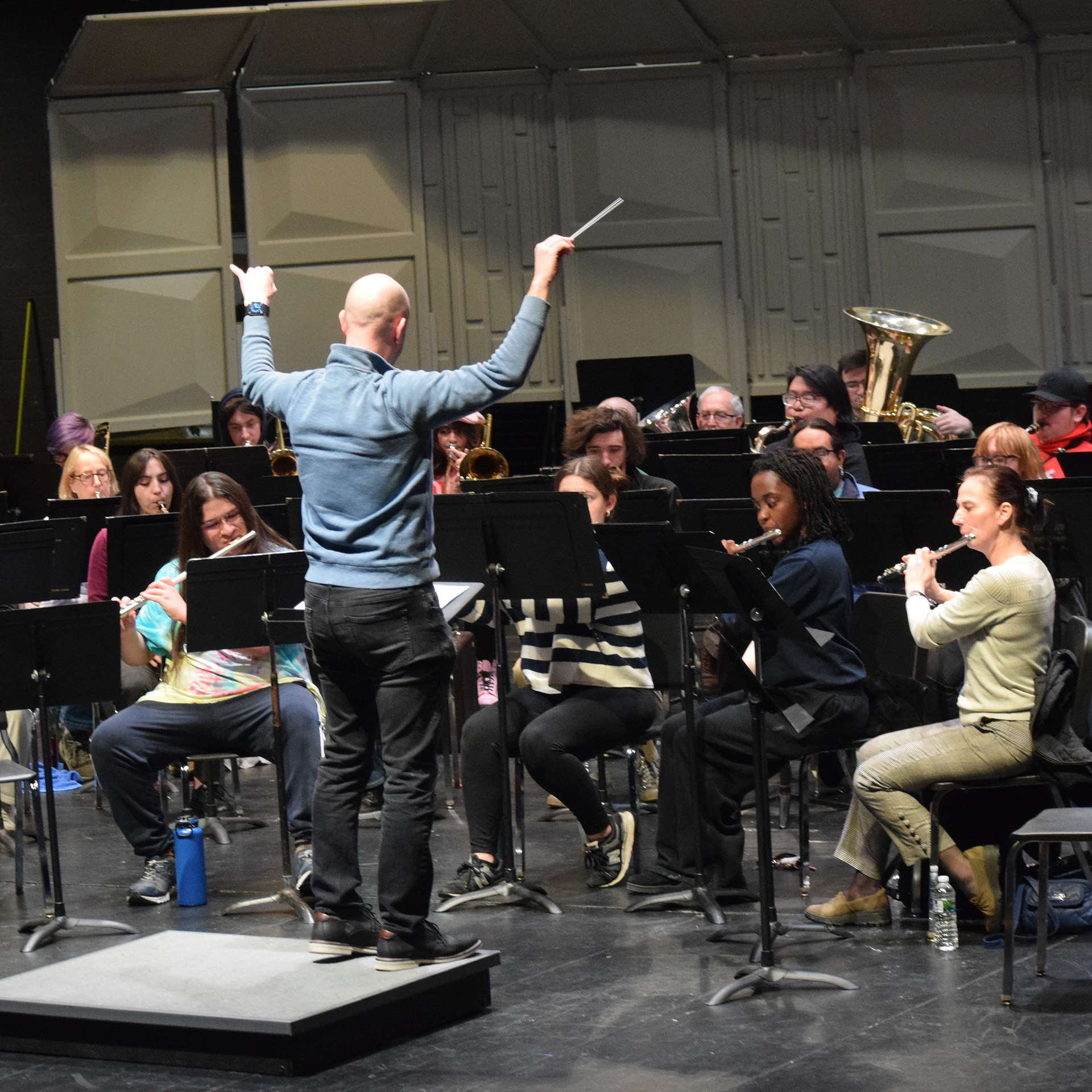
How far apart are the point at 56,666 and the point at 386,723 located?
1.31m

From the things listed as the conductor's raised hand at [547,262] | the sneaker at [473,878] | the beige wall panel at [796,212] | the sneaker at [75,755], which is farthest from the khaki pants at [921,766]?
the beige wall panel at [796,212]

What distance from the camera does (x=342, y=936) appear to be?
3.79m

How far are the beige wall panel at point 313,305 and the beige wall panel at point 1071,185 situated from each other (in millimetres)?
3967

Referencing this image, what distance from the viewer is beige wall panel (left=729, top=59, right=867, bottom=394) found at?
1049 cm

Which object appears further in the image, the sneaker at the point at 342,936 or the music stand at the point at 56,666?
the music stand at the point at 56,666

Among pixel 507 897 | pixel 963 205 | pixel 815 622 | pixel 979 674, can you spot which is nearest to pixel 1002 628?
pixel 979 674

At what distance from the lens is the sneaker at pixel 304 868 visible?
4.71m

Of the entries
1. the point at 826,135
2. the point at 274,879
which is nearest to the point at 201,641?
the point at 274,879

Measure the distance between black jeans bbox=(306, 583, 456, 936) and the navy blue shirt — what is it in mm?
1121

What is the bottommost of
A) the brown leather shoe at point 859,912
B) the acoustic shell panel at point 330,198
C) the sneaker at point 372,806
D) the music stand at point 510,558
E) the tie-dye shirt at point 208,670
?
the brown leather shoe at point 859,912

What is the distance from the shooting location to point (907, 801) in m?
4.20

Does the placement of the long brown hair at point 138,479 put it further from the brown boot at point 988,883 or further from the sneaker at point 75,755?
the brown boot at point 988,883

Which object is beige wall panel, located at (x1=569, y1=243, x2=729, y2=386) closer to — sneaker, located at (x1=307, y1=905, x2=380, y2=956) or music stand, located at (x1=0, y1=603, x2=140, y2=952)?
music stand, located at (x1=0, y1=603, x2=140, y2=952)

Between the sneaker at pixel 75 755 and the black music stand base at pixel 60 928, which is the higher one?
the sneaker at pixel 75 755
